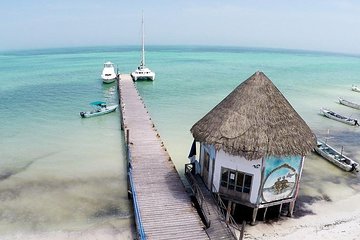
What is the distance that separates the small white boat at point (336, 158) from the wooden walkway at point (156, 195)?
9735mm

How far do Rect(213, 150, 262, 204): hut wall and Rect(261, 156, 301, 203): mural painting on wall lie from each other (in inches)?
13.3

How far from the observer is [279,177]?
43.0ft

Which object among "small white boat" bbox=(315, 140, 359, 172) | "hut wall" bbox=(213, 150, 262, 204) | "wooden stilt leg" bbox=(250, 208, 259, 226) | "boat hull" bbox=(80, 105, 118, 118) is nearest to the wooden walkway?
"hut wall" bbox=(213, 150, 262, 204)

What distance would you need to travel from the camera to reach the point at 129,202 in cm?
1573

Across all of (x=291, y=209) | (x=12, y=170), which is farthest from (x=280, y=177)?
(x=12, y=170)

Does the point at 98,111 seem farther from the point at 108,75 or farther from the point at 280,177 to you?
the point at 280,177

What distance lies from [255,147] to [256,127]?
0.96 m

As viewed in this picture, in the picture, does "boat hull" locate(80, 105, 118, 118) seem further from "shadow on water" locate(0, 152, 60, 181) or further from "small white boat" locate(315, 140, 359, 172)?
"small white boat" locate(315, 140, 359, 172)

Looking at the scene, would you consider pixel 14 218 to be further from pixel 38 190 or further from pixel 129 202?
pixel 129 202

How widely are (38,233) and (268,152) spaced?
10.4 metres

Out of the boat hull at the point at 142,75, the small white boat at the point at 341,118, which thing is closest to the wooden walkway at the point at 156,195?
the small white boat at the point at 341,118

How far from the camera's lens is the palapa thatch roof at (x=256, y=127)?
1242cm

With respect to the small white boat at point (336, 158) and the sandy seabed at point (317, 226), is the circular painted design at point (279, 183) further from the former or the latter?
the small white boat at point (336, 158)

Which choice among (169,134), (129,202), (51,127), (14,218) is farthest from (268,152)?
(51,127)
